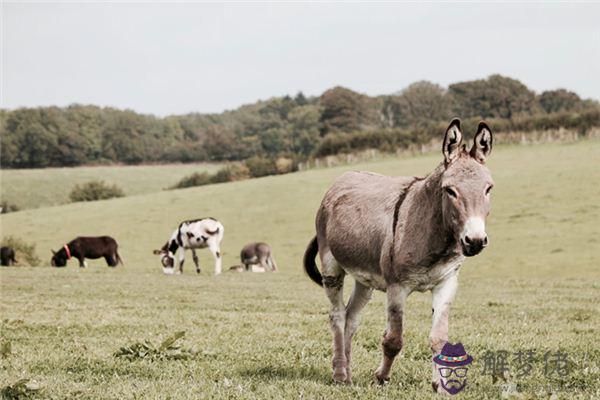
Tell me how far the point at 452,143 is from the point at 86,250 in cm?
3528

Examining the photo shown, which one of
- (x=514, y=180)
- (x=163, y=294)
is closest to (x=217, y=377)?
(x=163, y=294)

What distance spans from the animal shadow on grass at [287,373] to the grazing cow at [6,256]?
117ft

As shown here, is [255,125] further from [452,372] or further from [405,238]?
[452,372]

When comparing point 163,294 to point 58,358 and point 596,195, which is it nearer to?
point 58,358

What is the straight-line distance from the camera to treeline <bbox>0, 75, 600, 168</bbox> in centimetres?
11481

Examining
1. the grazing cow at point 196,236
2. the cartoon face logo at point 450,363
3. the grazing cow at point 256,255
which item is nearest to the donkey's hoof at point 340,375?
the cartoon face logo at point 450,363

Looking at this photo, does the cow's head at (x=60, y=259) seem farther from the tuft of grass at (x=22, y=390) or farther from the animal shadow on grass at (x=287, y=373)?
the tuft of grass at (x=22, y=390)

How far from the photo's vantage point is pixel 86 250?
4066 centimetres

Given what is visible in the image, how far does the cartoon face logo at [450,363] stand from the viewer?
7.90 meters

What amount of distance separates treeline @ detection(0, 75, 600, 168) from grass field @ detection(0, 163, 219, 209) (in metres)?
6.50

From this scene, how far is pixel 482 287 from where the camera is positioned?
87.8 ft

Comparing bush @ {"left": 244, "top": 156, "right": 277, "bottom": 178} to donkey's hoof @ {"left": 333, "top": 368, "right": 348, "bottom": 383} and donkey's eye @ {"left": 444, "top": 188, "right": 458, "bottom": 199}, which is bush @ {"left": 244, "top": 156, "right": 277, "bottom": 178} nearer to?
donkey's hoof @ {"left": 333, "top": 368, "right": 348, "bottom": 383}

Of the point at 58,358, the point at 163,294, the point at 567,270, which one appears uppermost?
the point at 58,358

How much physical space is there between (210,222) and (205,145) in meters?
90.7
